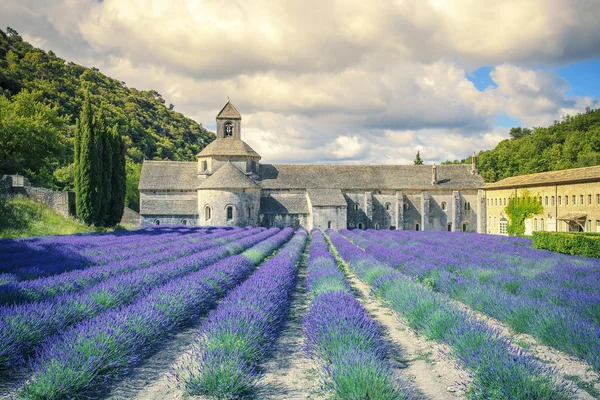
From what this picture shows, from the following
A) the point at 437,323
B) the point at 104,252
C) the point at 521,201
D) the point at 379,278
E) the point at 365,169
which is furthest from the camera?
the point at 365,169

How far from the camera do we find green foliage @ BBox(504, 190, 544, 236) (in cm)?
3500

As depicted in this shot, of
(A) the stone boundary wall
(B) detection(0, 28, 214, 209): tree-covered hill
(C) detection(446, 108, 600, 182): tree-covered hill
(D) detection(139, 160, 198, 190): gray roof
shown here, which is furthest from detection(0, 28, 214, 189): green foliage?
(C) detection(446, 108, 600, 182): tree-covered hill

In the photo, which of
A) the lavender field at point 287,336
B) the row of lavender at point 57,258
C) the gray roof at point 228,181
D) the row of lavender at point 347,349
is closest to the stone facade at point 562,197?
the lavender field at point 287,336

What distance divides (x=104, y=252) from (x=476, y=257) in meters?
13.3

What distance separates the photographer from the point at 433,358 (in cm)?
596

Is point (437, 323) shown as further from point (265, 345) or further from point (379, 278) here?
point (379, 278)

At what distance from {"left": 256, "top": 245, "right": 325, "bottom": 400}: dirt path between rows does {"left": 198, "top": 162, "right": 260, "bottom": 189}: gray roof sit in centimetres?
3155

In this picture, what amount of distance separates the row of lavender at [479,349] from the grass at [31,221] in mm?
19742

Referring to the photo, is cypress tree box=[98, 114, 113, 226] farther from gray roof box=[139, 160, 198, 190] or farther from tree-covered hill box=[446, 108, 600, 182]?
tree-covered hill box=[446, 108, 600, 182]

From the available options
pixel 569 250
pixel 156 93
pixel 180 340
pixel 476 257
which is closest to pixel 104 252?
pixel 180 340

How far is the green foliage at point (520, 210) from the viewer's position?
35000 millimetres

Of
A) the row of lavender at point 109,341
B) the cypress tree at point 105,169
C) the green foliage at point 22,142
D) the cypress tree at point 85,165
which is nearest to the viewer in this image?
the row of lavender at point 109,341

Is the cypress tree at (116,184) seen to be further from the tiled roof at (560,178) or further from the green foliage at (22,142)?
the tiled roof at (560,178)

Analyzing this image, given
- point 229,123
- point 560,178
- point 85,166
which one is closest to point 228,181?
point 229,123
